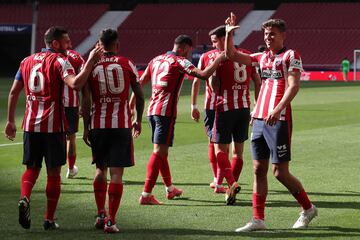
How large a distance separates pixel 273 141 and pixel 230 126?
2.61 m

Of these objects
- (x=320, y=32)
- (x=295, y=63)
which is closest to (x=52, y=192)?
(x=295, y=63)

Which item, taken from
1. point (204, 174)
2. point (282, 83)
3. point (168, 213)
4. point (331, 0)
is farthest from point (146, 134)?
point (331, 0)

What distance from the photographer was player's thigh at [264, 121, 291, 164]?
8.72 m

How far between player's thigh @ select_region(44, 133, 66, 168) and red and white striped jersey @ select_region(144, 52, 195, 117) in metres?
2.17

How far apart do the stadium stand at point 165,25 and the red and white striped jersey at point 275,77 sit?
168 ft

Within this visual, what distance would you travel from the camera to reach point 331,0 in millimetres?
64375

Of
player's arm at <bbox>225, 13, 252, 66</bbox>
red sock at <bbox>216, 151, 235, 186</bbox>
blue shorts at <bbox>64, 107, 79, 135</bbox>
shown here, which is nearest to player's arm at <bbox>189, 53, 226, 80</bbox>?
player's arm at <bbox>225, 13, 252, 66</bbox>

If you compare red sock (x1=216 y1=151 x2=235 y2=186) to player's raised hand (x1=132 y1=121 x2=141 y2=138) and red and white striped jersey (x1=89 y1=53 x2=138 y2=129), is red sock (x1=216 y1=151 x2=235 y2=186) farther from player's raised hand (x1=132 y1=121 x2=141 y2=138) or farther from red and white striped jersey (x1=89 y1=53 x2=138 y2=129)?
red and white striped jersey (x1=89 y1=53 x2=138 y2=129)

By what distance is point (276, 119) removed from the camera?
856 cm

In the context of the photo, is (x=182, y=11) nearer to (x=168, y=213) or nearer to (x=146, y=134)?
(x=146, y=134)

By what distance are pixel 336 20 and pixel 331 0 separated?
4.43m

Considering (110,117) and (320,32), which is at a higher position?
(320,32)

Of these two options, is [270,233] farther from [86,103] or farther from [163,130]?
[163,130]

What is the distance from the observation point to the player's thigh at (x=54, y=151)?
28.7 feet
